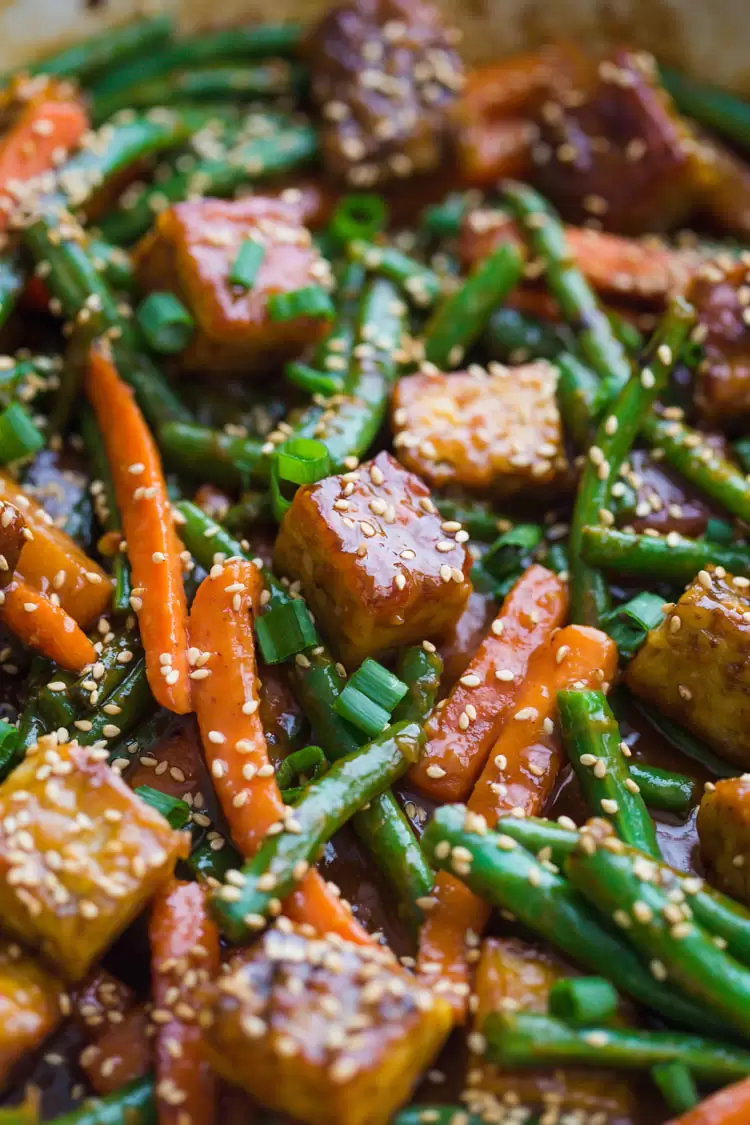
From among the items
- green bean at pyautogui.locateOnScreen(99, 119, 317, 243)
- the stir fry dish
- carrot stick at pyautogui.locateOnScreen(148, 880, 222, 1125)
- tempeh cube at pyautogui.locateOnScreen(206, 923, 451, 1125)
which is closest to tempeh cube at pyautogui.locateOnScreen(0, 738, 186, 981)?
the stir fry dish

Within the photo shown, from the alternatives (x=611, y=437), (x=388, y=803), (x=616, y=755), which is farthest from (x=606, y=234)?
(x=388, y=803)

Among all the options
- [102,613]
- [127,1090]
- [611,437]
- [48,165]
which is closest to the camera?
[127,1090]

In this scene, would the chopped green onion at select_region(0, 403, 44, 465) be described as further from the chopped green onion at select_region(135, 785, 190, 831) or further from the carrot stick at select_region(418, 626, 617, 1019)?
the carrot stick at select_region(418, 626, 617, 1019)

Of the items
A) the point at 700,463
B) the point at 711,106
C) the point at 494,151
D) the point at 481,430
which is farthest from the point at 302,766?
the point at 711,106

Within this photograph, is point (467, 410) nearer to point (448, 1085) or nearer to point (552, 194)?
point (552, 194)

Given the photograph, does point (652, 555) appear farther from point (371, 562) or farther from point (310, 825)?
point (310, 825)

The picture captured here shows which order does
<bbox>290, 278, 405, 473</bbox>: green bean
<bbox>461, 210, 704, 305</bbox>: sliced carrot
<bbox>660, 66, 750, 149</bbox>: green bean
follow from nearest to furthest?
<bbox>290, 278, 405, 473</bbox>: green bean → <bbox>461, 210, 704, 305</bbox>: sliced carrot → <bbox>660, 66, 750, 149</bbox>: green bean

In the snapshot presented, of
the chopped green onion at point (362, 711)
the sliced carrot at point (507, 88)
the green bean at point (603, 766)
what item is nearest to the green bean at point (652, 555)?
the green bean at point (603, 766)
